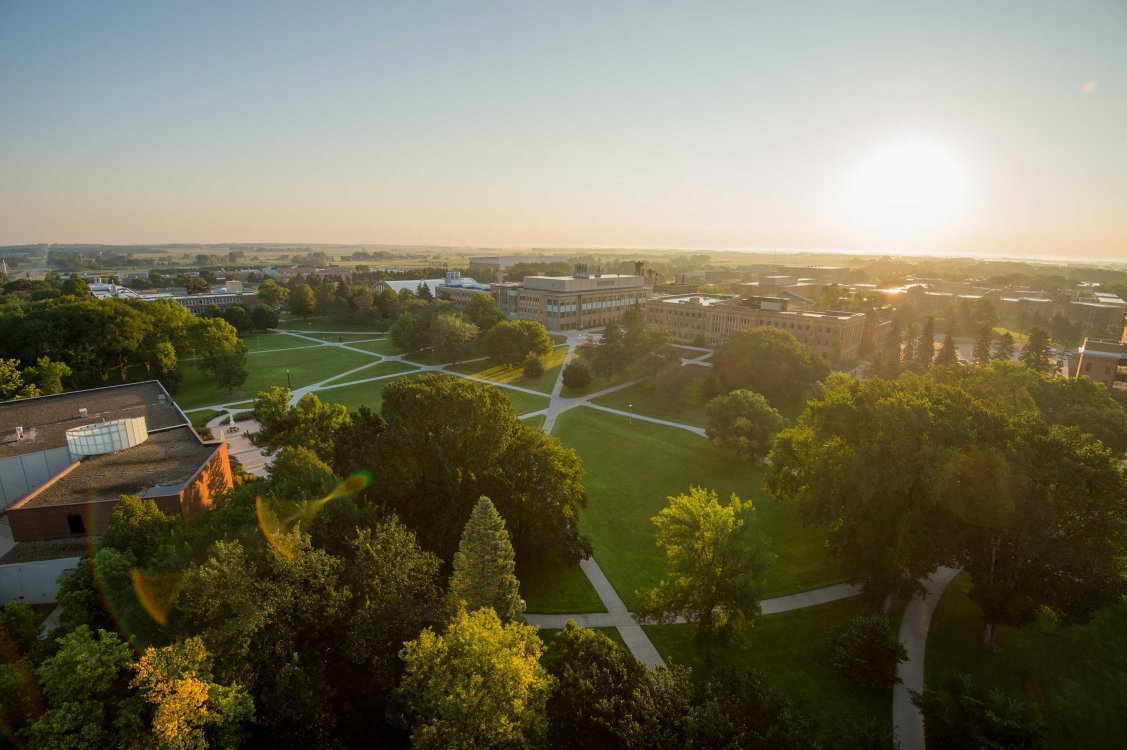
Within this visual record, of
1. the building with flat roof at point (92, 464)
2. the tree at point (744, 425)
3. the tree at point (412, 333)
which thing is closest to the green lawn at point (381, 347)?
the tree at point (412, 333)

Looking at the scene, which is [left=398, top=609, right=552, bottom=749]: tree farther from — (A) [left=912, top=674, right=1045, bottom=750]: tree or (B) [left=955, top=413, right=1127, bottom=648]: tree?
(B) [left=955, top=413, right=1127, bottom=648]: tree

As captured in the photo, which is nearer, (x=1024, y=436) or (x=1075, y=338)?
(x=1024, y=436)

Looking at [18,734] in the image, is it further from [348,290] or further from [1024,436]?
[348,290]

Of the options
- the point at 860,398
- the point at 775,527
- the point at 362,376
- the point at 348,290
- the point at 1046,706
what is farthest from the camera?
the point at 348,290

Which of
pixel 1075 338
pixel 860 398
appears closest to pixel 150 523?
pixel 860 398

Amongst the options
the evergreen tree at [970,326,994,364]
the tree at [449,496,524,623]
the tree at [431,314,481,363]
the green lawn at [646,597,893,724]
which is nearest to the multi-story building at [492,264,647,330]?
the tree at [431,314,481,363]

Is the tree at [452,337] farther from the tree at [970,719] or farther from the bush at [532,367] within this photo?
the tree at [970,719]

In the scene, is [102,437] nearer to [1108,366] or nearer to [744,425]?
[744,425]
